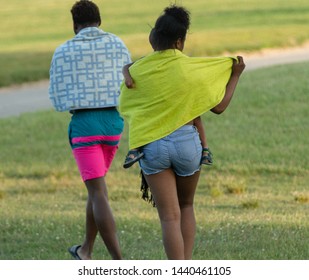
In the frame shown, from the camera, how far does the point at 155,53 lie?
19.1 ft

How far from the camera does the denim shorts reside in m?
5.71

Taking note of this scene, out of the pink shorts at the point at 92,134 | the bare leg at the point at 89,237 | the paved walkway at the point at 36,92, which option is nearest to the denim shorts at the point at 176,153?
the pink shorts at the point at 92,134

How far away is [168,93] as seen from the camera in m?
5.75

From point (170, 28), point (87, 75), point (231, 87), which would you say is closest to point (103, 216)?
point (87, 75)

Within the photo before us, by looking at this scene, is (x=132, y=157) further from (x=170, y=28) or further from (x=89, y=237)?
(x=89, y=237)

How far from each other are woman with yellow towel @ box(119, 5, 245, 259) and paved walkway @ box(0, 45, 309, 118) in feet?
41.3

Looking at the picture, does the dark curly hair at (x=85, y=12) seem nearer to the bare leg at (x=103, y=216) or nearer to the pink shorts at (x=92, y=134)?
the pink shorts at (x=92, y=134)

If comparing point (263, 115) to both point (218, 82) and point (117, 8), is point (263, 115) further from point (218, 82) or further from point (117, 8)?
point (117, 8)

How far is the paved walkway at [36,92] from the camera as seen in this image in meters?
19.2

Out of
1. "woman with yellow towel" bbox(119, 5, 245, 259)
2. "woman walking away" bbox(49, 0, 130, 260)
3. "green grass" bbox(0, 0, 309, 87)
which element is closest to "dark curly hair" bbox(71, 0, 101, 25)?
"woman walking away" bbox(49, 0, 130, 260)

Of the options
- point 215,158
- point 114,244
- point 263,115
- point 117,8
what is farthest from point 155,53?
point 117,8

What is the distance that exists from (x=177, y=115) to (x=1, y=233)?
268 centimetres

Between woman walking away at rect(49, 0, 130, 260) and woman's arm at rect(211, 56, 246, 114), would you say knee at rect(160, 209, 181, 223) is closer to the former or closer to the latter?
woman's arm at rect(211, 56, 246, 114)

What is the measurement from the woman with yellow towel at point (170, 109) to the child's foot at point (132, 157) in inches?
1.5
